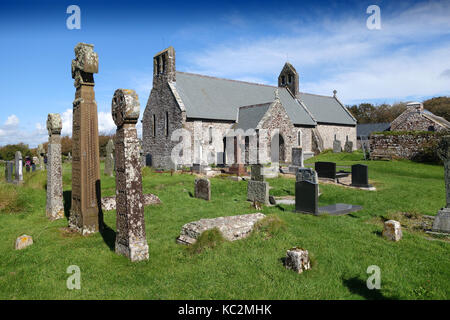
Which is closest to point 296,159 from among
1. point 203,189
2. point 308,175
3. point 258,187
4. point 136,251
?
point 308,175

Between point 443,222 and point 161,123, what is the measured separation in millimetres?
22318

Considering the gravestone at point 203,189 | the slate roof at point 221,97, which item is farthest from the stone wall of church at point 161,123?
the gravestone at point 203,189

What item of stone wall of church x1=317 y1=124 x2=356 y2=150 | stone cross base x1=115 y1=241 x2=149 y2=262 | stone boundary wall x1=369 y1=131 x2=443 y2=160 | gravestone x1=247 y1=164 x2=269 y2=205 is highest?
stone wall of church x1=317 y1=124 x2=356 y2=150

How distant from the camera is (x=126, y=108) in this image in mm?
5422

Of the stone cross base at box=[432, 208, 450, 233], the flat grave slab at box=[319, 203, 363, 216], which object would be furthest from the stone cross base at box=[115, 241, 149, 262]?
the stone cross base at box=[432, 208, 450, 233]

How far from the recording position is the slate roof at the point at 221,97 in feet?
83.5

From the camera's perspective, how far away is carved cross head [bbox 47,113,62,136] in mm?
8797

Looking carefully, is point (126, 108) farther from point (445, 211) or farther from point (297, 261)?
point (445, 211)

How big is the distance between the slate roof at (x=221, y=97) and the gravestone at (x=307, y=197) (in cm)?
1631

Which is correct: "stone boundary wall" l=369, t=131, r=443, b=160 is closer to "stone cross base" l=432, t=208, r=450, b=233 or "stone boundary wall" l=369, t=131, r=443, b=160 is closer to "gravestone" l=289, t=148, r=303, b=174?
"gravestone" l=289, t=148, r=303, b=174

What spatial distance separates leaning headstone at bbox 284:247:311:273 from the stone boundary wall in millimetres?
20623

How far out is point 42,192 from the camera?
11.2 metres

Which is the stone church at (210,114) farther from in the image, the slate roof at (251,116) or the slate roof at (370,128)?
the slate roof at (370,128)

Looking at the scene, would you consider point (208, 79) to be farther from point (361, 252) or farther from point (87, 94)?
point (361, 252)
